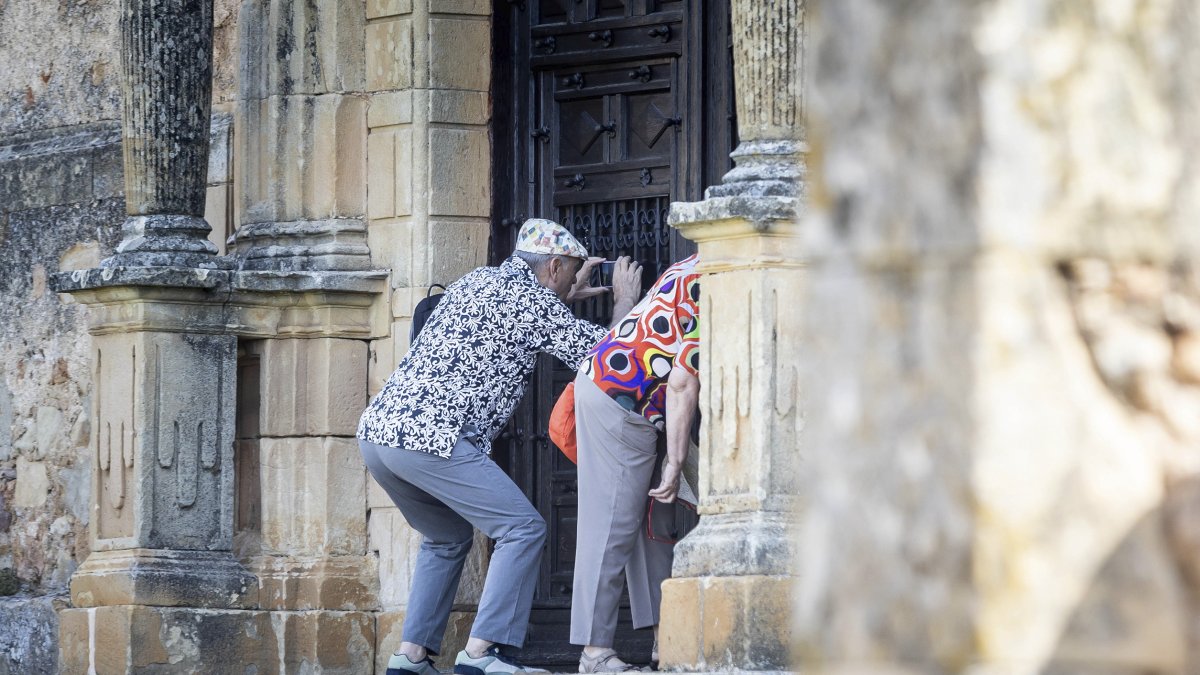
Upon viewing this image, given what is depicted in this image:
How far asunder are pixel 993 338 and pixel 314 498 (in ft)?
20.2

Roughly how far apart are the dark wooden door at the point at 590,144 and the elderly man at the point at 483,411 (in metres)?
0.80

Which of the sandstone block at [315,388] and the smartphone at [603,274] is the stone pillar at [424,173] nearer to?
the sandstone block at [315,388]

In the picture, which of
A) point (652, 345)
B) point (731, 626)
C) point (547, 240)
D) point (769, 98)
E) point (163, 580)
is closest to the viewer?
point (731, 626)

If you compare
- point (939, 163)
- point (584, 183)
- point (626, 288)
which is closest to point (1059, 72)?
point (939, 163)

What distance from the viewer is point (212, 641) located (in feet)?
24.8

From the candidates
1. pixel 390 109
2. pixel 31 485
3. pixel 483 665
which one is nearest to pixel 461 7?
pixel 390 109

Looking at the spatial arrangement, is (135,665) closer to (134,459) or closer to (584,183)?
(134,459)

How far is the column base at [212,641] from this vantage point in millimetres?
7426

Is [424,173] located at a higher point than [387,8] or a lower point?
lower

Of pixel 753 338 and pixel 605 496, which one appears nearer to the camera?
pixel 753 338

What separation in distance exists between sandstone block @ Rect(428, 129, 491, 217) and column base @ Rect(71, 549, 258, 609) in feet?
5.39

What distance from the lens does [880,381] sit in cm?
193

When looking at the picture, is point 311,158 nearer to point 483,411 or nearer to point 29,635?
point 483,411

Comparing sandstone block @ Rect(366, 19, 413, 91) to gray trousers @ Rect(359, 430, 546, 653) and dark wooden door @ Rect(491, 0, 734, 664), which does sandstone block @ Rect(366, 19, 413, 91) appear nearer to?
dark wooden door @ Rect(491, 0, 734, 664)
